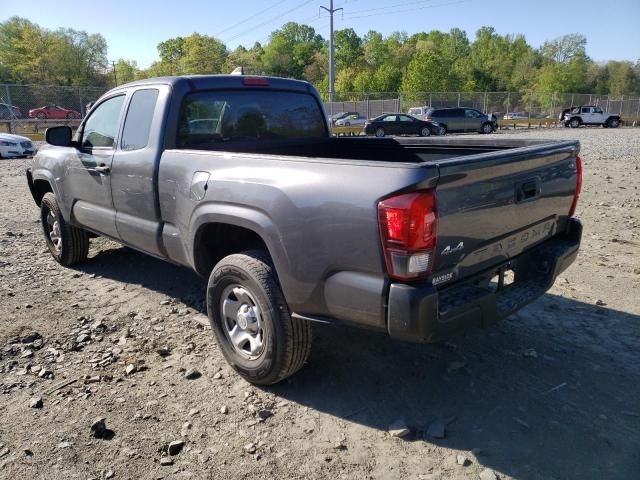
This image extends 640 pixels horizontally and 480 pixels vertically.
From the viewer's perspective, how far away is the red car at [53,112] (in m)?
27.1

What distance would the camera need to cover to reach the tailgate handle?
9.64 ft

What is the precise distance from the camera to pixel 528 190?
3.01 metres

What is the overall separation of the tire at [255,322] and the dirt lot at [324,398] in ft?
0.64

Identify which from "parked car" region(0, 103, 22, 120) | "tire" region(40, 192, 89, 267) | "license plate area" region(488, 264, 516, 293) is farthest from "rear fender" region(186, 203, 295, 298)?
"parked car" region(0, 103, 22, 120)

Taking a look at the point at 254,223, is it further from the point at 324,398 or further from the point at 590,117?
the point at 590,117

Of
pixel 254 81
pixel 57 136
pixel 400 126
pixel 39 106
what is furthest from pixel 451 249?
pixel 39 106

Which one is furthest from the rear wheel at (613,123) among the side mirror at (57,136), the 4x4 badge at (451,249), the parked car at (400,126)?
the 4x4 badge at (451,249)

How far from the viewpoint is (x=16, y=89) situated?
2653cm

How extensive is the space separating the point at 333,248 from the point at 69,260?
4.10 meters

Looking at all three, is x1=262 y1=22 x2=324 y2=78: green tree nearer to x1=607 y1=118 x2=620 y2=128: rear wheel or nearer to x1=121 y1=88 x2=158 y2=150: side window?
x1=607 y1=118 x2=620 y2=128: rear wheel

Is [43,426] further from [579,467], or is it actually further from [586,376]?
[586,376]

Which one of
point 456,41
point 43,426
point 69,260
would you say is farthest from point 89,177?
point 456,41

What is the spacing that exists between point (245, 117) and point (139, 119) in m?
0.85

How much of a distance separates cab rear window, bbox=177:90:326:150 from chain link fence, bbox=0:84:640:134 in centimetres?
2593
